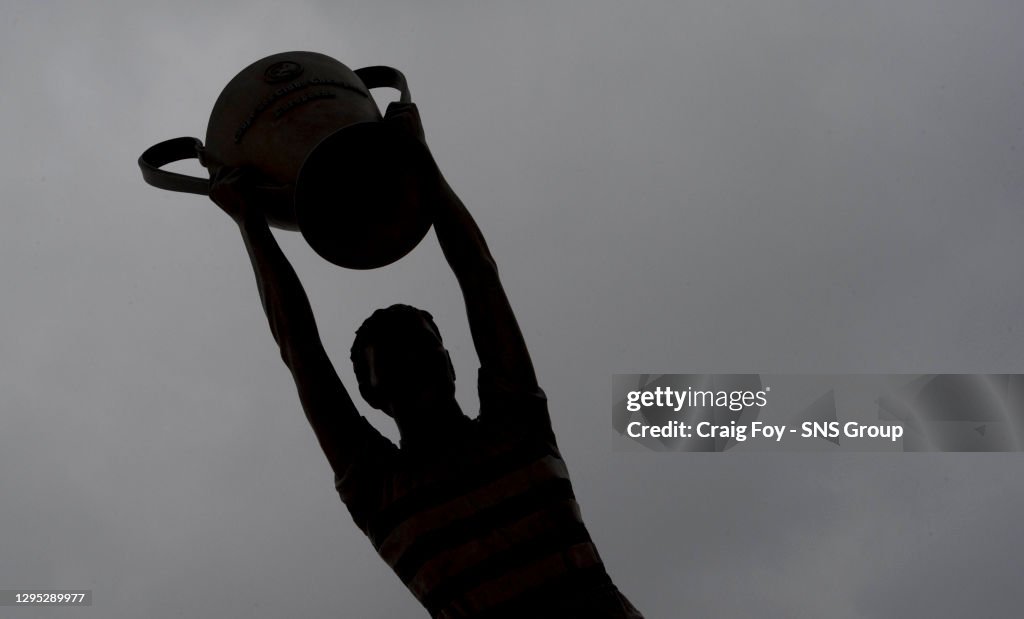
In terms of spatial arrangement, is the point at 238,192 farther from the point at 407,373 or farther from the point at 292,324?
the point at 407,373

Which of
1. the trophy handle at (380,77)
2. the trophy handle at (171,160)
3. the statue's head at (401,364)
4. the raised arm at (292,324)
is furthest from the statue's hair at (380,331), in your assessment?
the trophy handle at (380,77)

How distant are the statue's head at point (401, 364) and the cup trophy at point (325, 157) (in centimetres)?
36

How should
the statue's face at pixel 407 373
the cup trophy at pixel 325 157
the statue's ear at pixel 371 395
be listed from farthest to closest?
1. the statue's ear at pixel 371 395
2. the statue's face at pixel 407 373
3. the cup trophy at pixel 325 157

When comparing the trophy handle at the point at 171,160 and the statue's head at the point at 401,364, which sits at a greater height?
the trophy handle at the point at 171,160

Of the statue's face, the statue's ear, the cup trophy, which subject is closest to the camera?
the cup trophy

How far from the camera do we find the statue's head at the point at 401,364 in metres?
6.84

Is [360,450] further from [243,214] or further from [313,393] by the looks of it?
[243,214]

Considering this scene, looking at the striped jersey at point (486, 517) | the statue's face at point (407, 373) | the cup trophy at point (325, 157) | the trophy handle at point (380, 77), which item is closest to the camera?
the striped jersey at point (486, 517)

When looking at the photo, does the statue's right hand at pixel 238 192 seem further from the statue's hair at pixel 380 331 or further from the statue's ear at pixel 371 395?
the statue's ear at pixel 371 395

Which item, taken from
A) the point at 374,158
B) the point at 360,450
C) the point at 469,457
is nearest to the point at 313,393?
the point at 360,450

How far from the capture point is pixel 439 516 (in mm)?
6496

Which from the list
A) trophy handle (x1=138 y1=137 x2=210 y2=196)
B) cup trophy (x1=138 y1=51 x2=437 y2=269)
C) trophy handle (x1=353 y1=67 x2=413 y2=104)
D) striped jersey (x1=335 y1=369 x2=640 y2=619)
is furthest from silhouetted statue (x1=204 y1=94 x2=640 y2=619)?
trophy handle (x1=353 y1=67 x2=413 y2=104)

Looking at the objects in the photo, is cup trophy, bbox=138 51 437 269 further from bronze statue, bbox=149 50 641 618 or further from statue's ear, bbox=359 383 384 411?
statue's ear, bbox=359 383 384 411

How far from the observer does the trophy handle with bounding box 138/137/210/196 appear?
23.0 ft
